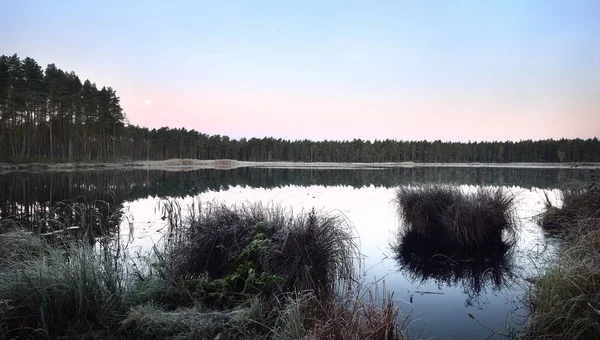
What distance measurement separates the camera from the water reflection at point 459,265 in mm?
7840

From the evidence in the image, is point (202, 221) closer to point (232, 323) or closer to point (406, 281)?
point (232, 323)

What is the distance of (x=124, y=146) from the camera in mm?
101188

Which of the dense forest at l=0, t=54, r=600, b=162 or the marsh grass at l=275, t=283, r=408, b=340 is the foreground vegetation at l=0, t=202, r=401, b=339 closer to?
the marsh grass at l=275, t=283, r=408, b=340

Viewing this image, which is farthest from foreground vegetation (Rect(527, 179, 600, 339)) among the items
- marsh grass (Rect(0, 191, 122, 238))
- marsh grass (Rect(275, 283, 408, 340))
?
marsh grass (Rect(0, 191, 122, 238))

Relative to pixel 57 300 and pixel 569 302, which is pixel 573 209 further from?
pixel 57 300

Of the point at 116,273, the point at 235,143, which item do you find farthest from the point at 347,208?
the point at 235,143

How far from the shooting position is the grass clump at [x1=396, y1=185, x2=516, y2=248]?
11.4 m

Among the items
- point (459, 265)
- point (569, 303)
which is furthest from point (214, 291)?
point (459, 265)

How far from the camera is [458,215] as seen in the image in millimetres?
11547

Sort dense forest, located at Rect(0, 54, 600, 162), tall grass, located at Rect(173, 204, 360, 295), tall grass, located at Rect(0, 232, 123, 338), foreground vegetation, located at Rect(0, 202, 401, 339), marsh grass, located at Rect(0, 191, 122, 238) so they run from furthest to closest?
dense forest, located at Rect(0, 54, 600, 162), marsh grass, located at Rect(0, 191, 122, 238), tall grass, located at Rect(173, 204, 360, 295), tall grass, located at Rect(0, 232, 123, 338), foreground vegetation, located at Rect(0, 202, 401, 339)

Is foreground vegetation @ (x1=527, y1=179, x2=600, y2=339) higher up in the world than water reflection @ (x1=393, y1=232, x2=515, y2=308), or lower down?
higher up

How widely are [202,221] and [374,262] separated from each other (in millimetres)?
4395

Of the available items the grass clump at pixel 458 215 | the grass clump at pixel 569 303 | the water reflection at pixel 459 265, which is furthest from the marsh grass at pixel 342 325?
the grass clump at pixel 458 215

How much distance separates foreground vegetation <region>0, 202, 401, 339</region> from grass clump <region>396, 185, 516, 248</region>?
5.61 metres
